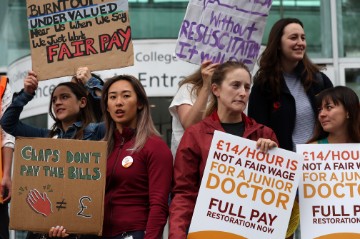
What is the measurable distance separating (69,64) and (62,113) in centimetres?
32

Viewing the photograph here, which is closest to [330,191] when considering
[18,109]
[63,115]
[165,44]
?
[63,115]

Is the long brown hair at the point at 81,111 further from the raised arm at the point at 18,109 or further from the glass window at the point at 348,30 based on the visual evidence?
the glass window at the point at 348,30

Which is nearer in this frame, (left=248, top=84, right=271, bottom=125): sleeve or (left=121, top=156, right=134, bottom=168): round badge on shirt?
(left=121, top=156, right=134, bottom=168): round badge on shirt

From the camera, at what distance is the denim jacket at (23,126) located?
611cm

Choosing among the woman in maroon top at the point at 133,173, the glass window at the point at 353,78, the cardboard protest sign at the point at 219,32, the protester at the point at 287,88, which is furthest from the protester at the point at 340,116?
the glass window at the point at 353,78

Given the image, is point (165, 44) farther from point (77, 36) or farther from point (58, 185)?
point (58, 185)

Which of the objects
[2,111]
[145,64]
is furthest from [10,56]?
[2,111]

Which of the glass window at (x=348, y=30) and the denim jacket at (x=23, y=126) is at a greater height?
the glass window at (x=348, y=30)

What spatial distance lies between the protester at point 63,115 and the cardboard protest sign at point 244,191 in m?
0.92

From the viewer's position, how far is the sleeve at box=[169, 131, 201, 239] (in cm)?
546

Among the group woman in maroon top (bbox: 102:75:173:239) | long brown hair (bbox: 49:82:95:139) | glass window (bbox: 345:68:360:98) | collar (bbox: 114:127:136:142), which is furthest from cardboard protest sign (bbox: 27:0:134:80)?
glass window (bbox: 345:68:360:98)

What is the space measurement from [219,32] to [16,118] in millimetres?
1382

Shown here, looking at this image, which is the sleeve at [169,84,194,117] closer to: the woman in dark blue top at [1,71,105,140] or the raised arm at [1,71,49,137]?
the woman in dark blue top at [1,71,105,140]

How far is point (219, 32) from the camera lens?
21.2 feet
